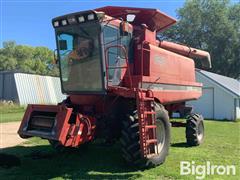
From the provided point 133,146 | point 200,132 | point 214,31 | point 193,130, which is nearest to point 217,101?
point 200,132

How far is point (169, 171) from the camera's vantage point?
27.6ft

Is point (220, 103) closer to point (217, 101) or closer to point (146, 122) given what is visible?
point (217, 101)

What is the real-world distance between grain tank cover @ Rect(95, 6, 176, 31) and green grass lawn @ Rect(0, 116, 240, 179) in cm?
365

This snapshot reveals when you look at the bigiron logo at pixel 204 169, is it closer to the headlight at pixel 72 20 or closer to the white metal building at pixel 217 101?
the headlight at pixel 72 20

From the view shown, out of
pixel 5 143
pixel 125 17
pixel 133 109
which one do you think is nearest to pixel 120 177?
pixel 133 109

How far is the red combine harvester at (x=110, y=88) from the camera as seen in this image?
8289 millimetres

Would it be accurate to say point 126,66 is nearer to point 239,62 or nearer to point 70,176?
point 70,176

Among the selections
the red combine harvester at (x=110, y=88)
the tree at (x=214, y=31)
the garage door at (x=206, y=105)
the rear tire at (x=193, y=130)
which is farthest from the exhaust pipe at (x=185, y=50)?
the tree at (x=214, y=31)

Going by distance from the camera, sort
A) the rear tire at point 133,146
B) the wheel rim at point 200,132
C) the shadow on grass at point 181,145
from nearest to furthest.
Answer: the rear tire at point 133,146 < the shadow on grass at point 181,145 < the wheel rim at point 200,132

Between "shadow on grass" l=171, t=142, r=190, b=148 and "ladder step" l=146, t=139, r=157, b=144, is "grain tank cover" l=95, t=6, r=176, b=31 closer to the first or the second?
"ladder step" l=146, t=139, r=157, b=144

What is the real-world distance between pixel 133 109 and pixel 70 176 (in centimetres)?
234

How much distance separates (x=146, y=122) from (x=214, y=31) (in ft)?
150

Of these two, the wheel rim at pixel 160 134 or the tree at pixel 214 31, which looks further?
the tree at pixel 214 31

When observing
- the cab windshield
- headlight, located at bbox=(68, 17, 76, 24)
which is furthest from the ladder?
headlight, located at bbox=(68, 17, 76, 24)
